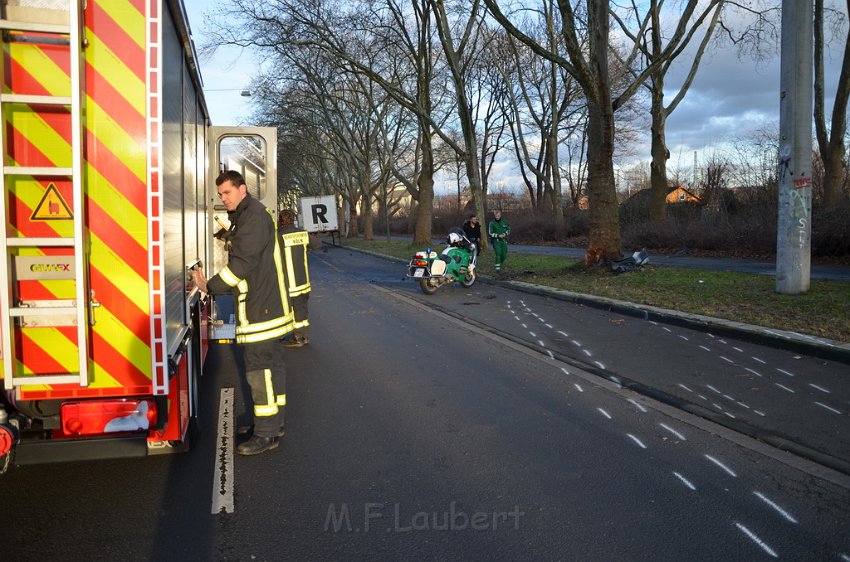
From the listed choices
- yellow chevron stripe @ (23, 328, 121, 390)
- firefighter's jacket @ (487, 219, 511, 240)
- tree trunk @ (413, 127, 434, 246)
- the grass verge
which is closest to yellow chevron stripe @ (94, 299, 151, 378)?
yellow chevron stripe @ (23, 328, 121, 390)

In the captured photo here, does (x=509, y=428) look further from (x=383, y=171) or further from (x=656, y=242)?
(x=383, y=171)

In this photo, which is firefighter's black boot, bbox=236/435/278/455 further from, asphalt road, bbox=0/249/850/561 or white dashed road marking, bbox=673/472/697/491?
white dashed road marking, bbox=673/472/697/491

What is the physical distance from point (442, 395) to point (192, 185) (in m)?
2.78

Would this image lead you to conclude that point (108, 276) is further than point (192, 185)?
No

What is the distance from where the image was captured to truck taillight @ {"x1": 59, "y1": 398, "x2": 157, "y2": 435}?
3197 mm

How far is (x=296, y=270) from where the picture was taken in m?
7.98

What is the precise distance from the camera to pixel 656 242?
26719 millimetres

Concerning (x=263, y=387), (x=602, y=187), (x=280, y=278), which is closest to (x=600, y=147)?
(x=602, y=187)

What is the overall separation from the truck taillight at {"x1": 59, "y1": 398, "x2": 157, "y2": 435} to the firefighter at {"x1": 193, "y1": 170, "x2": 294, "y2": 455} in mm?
1034

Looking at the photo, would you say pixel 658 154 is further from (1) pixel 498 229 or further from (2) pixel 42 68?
(2) pixel 42 68

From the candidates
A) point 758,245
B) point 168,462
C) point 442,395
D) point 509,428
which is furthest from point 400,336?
point 758,245

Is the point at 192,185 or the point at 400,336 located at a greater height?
the point at 192,185

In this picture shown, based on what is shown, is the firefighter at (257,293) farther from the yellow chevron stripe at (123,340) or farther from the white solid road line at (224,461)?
the yellow chevron stripe at (123,340)

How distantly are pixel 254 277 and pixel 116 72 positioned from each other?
5.46 ft
